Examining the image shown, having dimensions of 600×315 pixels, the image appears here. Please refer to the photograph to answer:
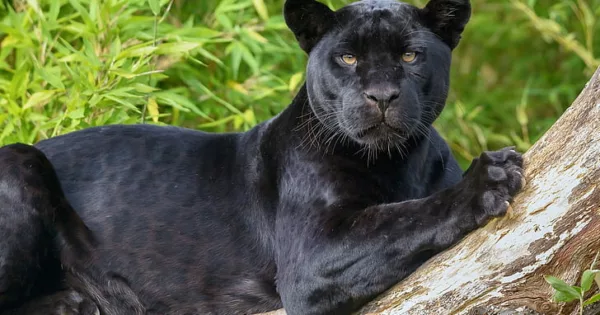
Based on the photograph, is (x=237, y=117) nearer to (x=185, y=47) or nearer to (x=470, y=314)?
(x=185, y=47)

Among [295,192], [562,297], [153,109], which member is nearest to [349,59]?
[295,192]

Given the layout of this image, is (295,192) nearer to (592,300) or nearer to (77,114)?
(592,300)

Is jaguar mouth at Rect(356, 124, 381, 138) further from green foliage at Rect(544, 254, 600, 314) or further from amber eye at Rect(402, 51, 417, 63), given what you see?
green foliage at Rect(544, 254, 600, 314)

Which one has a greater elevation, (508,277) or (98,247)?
(508,277)

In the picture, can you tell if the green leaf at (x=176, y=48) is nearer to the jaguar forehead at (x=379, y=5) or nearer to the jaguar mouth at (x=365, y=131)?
the jaguar forehead at (x=379, y=5)

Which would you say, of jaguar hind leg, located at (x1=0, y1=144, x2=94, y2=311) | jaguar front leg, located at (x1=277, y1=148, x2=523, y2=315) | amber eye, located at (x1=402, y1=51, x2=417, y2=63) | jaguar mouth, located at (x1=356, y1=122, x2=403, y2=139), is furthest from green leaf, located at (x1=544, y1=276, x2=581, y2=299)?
jaguar hind leg, located at (x1=0, y1=144, x2=94, y2=311)

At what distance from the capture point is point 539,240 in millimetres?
2703

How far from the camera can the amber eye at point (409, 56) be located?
3.24m

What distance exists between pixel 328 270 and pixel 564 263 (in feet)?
2.42

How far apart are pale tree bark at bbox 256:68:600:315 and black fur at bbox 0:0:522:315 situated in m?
0.09

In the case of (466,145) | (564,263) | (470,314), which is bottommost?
(466,145)

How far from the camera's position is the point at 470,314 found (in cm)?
283

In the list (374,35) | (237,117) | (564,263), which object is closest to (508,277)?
(564,263)

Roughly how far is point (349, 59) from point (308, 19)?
283mm
